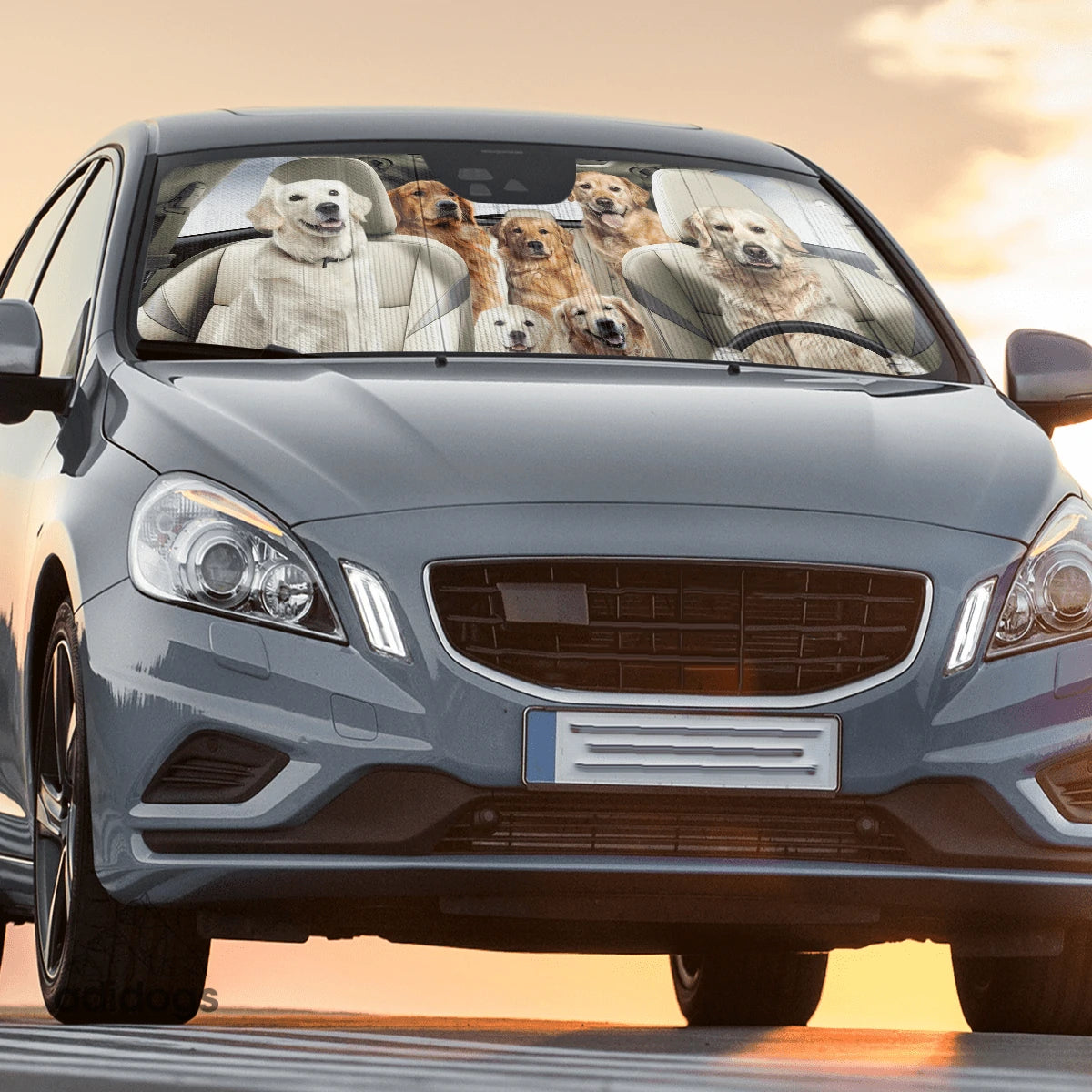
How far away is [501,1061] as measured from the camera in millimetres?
4375

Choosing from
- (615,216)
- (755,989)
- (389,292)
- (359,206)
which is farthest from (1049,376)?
(755,989)

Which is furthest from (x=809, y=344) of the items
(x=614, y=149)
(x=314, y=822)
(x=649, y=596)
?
(x=314, y=822)

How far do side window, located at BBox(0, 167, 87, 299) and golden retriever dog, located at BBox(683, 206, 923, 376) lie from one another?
1.79 meters

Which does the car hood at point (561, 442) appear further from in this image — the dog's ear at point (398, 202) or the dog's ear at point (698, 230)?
the dog's ear at point (698, 230)

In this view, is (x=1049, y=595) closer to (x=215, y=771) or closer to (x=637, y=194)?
(x=215, y=771)

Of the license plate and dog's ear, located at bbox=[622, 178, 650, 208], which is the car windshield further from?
the license plate

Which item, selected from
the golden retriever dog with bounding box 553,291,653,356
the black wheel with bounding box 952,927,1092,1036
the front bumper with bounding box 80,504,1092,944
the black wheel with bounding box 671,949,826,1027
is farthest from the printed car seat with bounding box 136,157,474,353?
the black wheel with bounding box 671,949,826,1027

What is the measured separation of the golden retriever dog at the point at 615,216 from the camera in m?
6.45

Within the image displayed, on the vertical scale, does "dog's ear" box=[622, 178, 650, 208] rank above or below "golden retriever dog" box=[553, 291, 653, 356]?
above

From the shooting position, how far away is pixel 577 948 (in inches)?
206

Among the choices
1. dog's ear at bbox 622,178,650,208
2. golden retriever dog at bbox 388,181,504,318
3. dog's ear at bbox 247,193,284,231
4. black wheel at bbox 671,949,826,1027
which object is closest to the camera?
golden retriever dog at bbox 388,181,504,318

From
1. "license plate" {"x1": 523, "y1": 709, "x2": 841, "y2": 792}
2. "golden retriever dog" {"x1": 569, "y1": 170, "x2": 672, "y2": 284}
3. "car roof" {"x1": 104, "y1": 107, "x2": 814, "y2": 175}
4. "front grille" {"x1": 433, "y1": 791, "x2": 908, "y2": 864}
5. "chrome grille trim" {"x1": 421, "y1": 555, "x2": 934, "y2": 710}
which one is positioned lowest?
"front grille" {"x1": 433, "y1": 791, "x2": 908, "y2": 864}

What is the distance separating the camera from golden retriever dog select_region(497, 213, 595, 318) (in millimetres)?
6172

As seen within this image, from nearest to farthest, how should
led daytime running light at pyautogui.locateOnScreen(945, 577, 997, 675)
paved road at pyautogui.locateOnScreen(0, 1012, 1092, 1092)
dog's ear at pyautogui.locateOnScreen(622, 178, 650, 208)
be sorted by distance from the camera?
paved road at pyautogui.locateOnScreen(0, 1012, 1092, 1092) → led daytime running light at pyautogui.locateOnScreen(945, 577, 997, 675) → dog's ear at pyautogui.locateOnScreen(622, 178, 650, 208)
